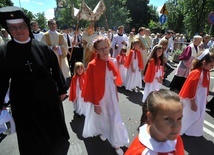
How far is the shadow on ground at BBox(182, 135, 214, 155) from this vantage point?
3426 mm

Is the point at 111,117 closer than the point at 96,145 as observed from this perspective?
Yes

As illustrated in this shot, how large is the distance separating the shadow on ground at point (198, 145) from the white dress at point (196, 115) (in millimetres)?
114

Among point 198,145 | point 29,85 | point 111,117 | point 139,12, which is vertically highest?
point 139,12

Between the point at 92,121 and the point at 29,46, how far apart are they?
5.75 ft

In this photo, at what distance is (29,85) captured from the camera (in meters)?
2.44

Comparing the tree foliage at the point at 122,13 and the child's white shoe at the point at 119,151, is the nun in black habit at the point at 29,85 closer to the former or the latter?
the child's white shoe at the point at 119,151

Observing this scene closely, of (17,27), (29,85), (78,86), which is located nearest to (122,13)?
(78,86)

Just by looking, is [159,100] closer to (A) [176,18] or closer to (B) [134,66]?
(B) [134,66]

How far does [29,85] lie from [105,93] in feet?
4.04

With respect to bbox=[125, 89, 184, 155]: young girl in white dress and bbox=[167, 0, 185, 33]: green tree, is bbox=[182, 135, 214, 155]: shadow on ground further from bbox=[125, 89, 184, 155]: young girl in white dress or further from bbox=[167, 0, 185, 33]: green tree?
bbox=[167, 0, 185, 33]: green tree

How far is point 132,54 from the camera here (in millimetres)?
6527

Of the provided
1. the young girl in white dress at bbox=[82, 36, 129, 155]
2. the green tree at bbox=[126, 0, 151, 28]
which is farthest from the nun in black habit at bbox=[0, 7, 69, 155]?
the green tree at bbox=[126, 0, 151, 28]

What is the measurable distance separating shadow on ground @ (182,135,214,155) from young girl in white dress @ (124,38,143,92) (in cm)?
316

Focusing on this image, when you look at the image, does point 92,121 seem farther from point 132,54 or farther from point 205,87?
point 132,54
